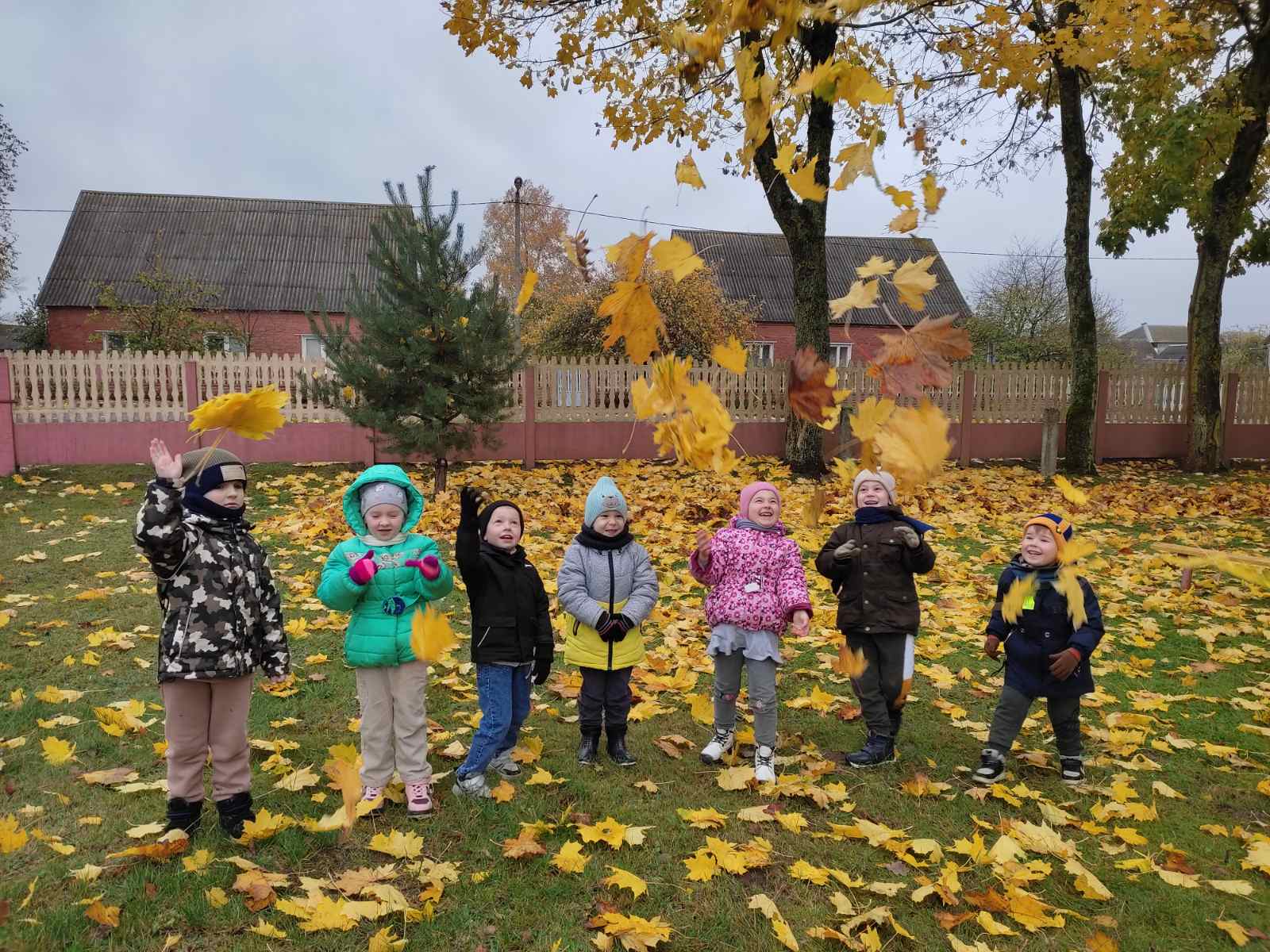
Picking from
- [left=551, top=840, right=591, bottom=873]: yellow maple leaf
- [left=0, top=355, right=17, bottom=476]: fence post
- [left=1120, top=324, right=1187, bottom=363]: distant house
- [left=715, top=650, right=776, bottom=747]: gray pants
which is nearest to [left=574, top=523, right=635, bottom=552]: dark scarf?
[left=715, top=650, right=776, bottom=747]: gray pants

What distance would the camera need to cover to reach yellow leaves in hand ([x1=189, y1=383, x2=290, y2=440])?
11.0 feet

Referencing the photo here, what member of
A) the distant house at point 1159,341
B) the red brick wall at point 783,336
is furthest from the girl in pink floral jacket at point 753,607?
the distant house at point 1159,341

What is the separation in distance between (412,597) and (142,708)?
2.04 meters

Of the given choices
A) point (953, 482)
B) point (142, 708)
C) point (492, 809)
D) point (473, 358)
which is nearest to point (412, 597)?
point (492, 809)

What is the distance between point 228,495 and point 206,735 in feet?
3.18

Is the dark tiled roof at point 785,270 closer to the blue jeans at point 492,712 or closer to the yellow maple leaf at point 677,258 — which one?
the blue jeans at point 492,712

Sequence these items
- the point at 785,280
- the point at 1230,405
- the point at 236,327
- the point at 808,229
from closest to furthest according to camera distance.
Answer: the point at 808,229 → the point at 1230,405 → the point at 236,327 → the point at 785,280

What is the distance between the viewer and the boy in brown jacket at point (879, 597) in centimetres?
427

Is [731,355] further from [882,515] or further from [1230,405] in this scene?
[1230,405]

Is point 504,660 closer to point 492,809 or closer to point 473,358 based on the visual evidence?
point 492,809

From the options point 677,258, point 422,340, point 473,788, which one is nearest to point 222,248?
point 422,340

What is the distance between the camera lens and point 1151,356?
290 feet

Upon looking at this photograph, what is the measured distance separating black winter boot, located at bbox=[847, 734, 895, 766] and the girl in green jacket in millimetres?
2053

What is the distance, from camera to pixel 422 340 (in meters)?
10.4
